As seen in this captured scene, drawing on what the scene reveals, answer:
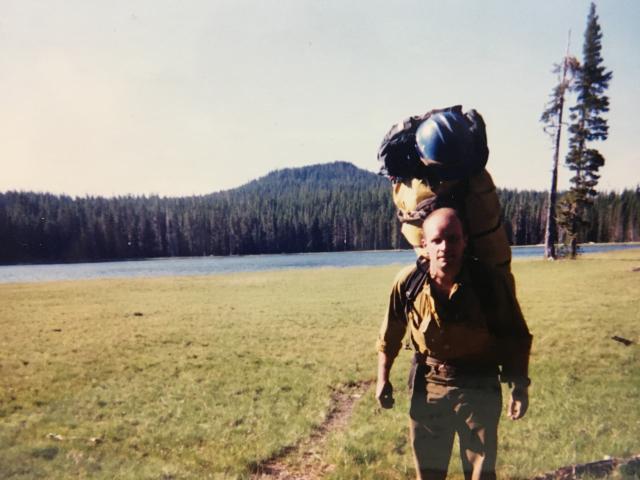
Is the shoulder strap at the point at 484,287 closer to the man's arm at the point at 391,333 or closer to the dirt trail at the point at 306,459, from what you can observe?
the man's arm at the point at 391,333

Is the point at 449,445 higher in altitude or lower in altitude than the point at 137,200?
lower

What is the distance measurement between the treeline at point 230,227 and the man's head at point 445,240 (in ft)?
5.52

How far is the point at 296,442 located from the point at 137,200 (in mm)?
149981

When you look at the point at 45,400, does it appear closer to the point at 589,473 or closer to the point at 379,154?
the point at 379,154

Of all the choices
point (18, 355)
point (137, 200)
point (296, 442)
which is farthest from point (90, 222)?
point (137, 200)

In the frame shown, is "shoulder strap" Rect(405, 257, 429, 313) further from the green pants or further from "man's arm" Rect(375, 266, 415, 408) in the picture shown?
the green pants

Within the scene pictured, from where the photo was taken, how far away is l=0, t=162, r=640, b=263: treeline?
8.96 m

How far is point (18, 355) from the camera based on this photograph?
980 cm

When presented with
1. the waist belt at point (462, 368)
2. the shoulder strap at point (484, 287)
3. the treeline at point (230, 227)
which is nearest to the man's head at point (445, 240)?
the shoulder strap at point (484, 287)

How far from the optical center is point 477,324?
2656 millimetres

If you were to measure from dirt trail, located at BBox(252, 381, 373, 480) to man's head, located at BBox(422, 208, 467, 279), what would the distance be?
324cm

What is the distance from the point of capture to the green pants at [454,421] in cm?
274

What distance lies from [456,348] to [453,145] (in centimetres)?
135

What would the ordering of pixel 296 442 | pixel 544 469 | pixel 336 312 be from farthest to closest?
pixel 336 312, pixel 296 442, pixel 544 469
